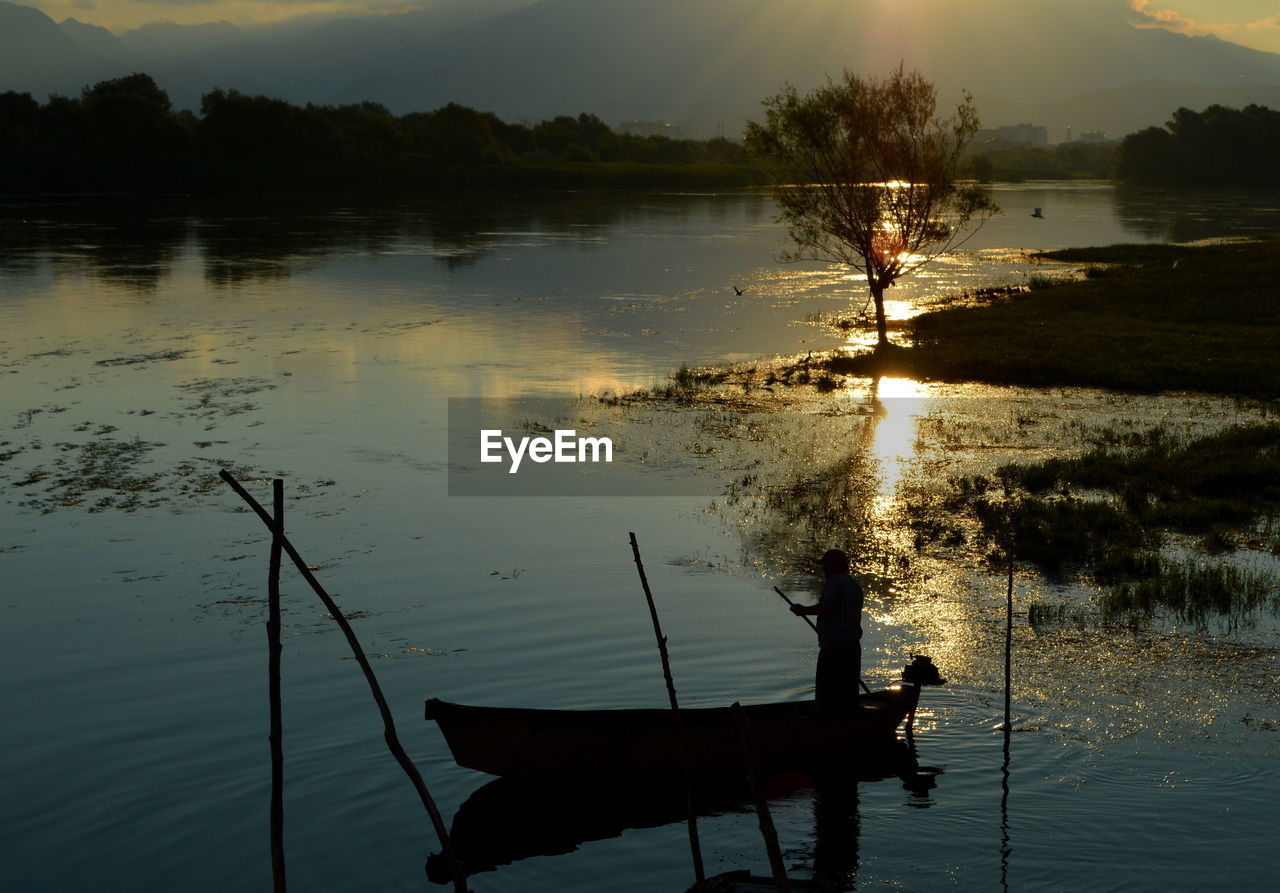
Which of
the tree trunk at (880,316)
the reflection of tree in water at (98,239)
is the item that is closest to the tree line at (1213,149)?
the reflection of tree in water at (98,239)

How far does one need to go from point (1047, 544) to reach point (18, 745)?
52.6ft

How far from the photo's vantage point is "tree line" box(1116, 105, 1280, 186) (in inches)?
6442

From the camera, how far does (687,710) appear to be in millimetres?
13898

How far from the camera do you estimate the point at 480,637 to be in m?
18.2

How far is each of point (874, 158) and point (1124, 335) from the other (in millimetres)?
10660

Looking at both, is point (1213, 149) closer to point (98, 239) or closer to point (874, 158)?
point (98, 239)

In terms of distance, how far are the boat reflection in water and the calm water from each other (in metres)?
0.20

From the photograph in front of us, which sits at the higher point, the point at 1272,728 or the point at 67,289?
the point at 67,289

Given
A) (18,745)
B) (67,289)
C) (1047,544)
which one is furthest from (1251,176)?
(18,745)

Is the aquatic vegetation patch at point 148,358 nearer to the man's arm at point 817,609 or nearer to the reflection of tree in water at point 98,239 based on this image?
the reflection of tree in water at point 98,239

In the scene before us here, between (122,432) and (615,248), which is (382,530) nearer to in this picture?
(122,432)

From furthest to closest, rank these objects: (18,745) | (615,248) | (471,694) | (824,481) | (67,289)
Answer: (615,248), (67,289), (824,481), (471,694), (18,745)

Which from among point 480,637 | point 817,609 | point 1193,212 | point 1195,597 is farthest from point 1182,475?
point 1193,212

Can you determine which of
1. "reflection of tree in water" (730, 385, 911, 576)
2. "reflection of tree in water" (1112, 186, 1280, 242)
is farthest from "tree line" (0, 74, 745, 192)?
"reflection of tree in water" (730, 385, 911, 576)
